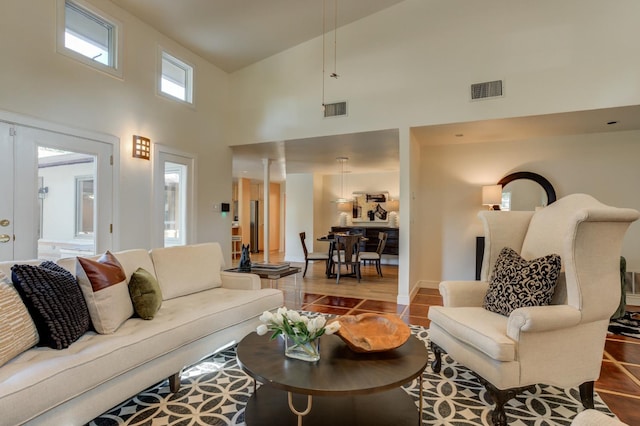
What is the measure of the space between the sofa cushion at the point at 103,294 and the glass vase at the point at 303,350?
1120 mm

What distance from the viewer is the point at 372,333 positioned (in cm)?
190

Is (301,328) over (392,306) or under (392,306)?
over

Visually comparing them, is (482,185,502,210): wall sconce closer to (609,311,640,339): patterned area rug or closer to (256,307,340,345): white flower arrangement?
(609,311,640,339): patterned area rug

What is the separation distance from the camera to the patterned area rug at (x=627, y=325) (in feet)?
11.3

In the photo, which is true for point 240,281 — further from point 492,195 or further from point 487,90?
point 492,195

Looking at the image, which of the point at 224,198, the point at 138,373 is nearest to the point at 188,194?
the point at 224,198

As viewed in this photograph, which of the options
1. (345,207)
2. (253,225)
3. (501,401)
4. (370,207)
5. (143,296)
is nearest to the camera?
(501,401)

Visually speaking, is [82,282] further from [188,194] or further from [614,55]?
[614,55]

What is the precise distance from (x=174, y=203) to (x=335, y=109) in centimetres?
278

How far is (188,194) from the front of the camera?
16.7ft

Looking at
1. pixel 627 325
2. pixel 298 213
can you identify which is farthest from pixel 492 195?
pixel 298 213

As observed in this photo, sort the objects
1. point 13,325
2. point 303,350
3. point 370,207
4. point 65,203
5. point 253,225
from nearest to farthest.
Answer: point 13,325
point 303,350
point 65,203
point 370,207
point 253,225

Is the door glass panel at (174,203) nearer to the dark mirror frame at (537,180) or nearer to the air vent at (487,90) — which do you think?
the air vent at (487,90)

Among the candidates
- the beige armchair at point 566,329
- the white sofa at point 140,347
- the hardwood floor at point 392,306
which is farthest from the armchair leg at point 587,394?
the white sofa at point 140,347
